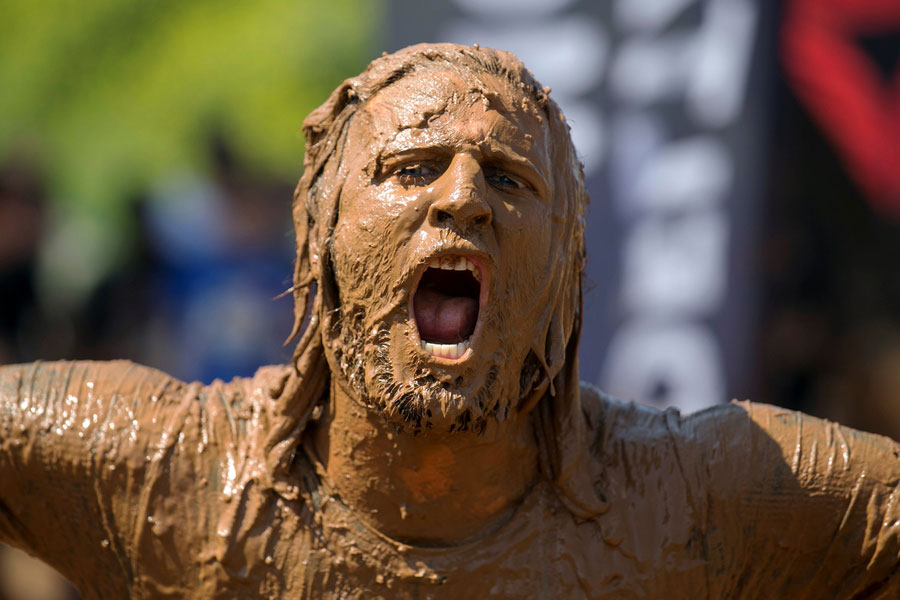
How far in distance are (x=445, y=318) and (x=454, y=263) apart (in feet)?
0.53

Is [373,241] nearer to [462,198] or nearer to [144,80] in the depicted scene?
[462,198]

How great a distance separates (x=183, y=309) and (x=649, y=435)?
22.1 feet

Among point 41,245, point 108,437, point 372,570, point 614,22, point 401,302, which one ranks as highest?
point 614,22

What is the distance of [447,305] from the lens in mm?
3449

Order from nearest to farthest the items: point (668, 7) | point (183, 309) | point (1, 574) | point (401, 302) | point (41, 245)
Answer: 1. point (401, 302)
2. point (668, 7)
3. point (1, 574)
4. point (41, 245)
5. point (183, 309)

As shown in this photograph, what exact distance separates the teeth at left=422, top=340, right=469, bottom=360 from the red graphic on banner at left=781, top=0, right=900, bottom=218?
19.2ft

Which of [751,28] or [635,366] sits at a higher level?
[751,28]

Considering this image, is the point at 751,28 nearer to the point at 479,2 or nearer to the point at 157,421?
the point at 479,2

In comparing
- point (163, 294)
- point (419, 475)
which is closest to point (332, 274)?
point (419, 475)

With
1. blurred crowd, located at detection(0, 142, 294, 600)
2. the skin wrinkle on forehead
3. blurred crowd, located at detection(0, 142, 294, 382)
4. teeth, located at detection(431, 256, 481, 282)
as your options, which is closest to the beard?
teeth, located at detection(431, 256, 481, 282)

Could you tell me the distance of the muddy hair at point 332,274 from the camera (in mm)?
3549

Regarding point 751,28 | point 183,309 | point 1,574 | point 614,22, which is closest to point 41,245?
point 183,309

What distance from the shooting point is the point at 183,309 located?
10055mm

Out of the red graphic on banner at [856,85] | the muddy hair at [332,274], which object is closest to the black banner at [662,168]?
the red graphic on banner at [856,85]
